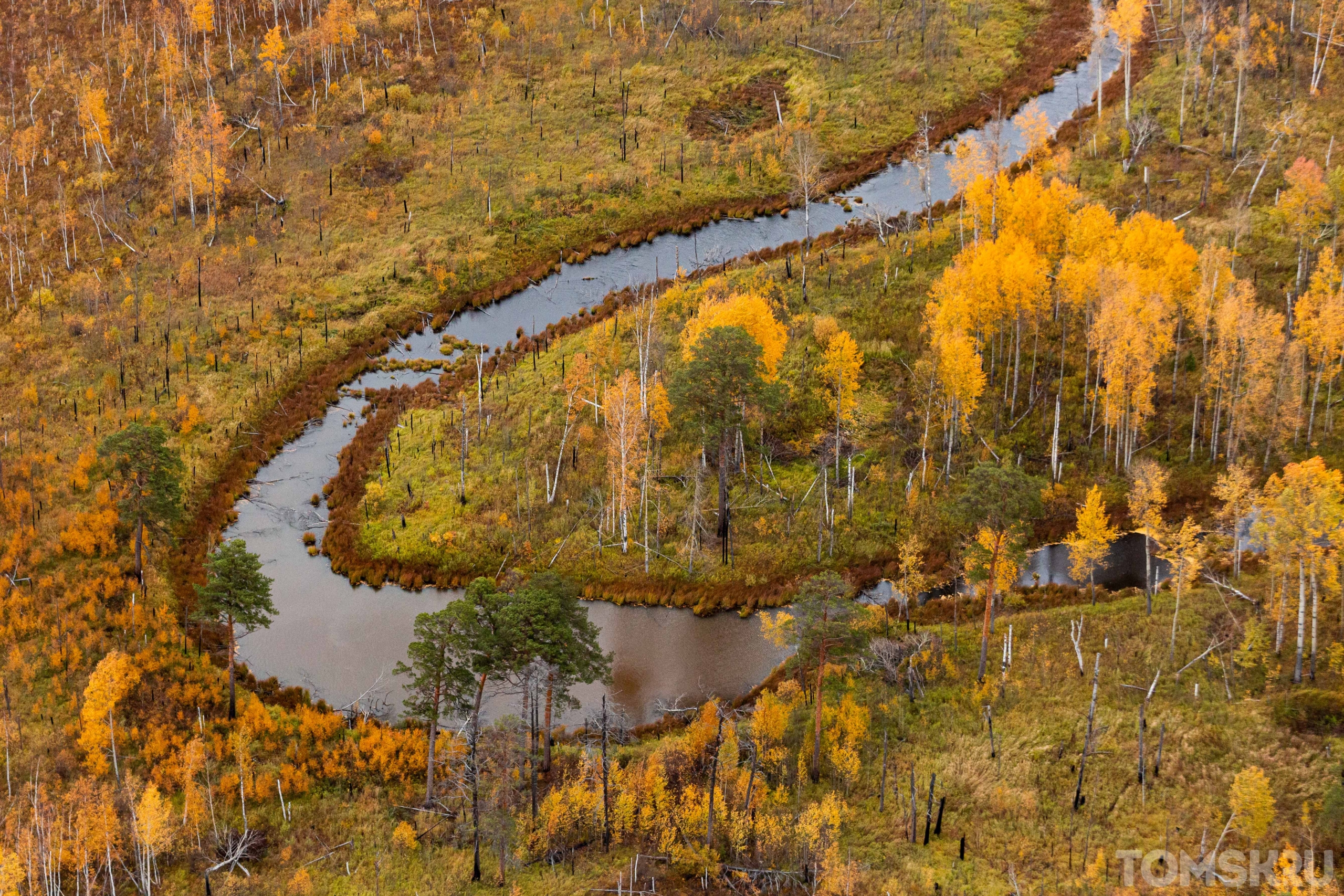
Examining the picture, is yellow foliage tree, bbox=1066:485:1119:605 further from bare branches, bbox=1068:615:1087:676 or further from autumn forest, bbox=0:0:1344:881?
bare branches, bbox=1068:615:1087:676

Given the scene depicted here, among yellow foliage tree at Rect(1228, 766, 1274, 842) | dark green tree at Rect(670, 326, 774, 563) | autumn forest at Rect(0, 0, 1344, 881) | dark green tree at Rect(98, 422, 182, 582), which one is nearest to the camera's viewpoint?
yellow foliage tree at Rect(1228, 766, 1274, 842)

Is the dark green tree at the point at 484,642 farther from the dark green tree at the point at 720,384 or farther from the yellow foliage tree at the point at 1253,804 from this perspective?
the yellow foliage tree at the point at 1253,804

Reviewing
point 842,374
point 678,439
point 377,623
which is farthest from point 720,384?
point 377,623

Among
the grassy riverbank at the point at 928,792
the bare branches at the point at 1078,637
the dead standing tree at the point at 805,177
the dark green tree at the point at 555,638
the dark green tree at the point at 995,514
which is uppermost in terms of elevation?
the dead standing tree at the point at 805,177

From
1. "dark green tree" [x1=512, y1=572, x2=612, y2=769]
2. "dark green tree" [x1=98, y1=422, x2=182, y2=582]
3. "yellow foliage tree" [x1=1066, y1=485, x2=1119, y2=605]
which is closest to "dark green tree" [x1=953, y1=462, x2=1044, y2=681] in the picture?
"yellow foliage tree" [x1=1066, y1=485, x2=1119, y2=605]

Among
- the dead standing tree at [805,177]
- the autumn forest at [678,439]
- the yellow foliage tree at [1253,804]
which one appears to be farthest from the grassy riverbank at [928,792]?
the dead standing tree at [805,177]
